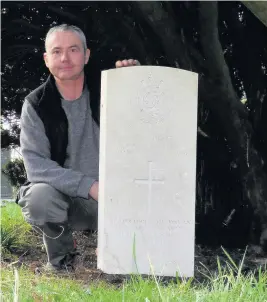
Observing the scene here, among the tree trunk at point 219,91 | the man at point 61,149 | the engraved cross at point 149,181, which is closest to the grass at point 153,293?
the engraved cross at point 149,181

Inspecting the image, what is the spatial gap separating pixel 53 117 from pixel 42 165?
0.36 metres

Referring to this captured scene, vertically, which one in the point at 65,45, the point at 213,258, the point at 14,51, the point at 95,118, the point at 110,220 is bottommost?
the point at 213,258

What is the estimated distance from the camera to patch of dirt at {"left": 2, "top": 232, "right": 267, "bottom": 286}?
3.73 meters

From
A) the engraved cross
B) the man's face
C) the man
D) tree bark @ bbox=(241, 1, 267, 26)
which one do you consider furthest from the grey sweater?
tree bark @ bbox=(241, 1, 267, 26)

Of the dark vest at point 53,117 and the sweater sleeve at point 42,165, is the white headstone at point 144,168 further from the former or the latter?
the dark vest at point 53,117

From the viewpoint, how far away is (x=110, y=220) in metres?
3.58

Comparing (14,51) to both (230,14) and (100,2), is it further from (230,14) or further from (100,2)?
(230,14)

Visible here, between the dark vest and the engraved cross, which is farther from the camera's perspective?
the dark vest

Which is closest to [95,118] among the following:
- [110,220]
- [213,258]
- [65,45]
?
[65,45]

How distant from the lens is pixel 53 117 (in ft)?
13.1

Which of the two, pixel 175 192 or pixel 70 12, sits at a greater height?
pixel 70 12

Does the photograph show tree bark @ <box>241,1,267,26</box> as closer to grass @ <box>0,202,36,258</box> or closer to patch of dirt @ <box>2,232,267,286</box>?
patch of dirt @ <box>2,232,267,286</box>

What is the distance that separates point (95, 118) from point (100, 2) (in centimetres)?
237

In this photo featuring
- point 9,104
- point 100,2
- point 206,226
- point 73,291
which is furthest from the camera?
point 9,104
